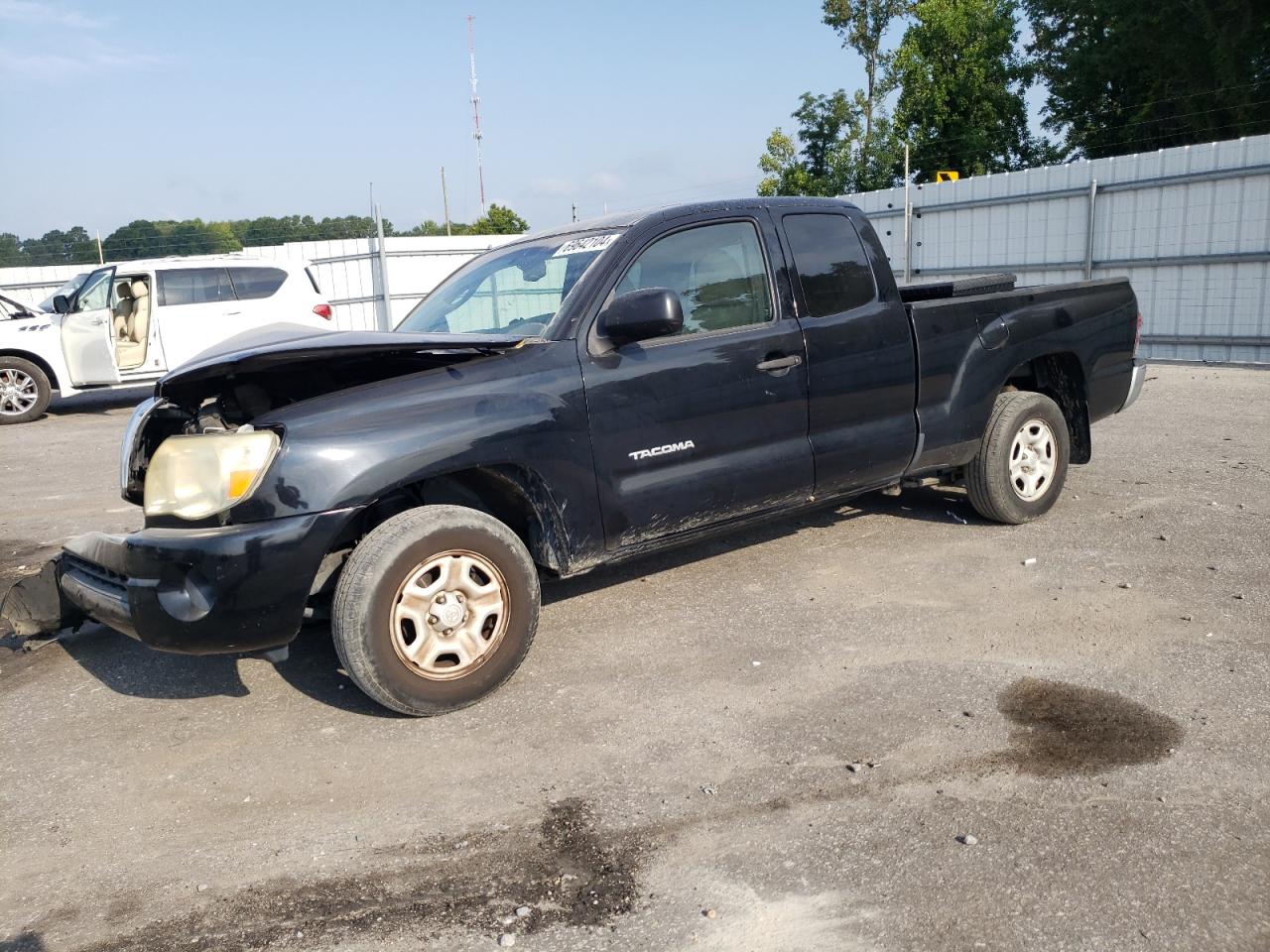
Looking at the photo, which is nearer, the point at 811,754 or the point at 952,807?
the point at 952,807

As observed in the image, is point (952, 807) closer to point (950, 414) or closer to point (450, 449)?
point (450, 449)

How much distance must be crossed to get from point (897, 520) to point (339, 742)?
3.73m

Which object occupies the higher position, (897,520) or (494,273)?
(494,273)

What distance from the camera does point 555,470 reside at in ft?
13.3

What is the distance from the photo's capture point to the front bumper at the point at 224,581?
3.47 m

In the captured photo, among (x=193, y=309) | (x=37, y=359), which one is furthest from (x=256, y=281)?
(x=37, y=359)

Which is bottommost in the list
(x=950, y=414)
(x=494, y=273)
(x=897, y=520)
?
(x=897, y=520)

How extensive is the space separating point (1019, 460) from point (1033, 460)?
12cm

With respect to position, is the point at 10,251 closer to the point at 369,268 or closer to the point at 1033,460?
the point at 369,268

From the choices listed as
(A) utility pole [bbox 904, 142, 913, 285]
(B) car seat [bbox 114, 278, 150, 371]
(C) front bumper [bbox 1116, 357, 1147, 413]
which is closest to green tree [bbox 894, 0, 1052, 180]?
(A) utility pole [bbox 904, 142, 913, 285]

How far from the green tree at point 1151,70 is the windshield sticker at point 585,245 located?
2599cm

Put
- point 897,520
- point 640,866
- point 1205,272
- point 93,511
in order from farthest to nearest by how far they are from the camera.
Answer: point 1205,272, point 93,511, point 897,520, point 640,866

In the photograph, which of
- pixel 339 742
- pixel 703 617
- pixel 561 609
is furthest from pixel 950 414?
pixel 339 742

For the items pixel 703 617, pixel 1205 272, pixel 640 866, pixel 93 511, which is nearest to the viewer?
pixel 640 866
